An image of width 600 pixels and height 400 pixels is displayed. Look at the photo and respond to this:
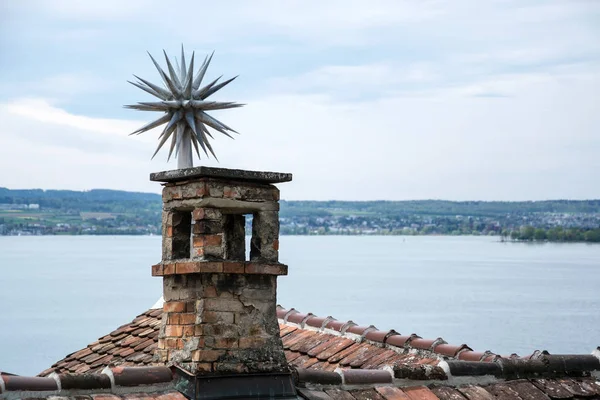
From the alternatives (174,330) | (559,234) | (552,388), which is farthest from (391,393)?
(559,234)

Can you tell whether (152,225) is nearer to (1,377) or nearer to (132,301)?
(132,301)

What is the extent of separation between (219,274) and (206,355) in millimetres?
470

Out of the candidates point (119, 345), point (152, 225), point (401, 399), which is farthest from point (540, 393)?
point (152, 225)

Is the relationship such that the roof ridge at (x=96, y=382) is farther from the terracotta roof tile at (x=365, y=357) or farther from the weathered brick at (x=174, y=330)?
the terracotta roof tile at (x=365, y=357)

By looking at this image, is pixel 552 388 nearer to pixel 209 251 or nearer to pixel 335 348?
pixel 335 348

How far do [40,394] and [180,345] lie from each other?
96cm

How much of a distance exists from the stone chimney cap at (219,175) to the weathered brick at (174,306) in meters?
0.73

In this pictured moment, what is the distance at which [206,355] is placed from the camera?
19.1 feet

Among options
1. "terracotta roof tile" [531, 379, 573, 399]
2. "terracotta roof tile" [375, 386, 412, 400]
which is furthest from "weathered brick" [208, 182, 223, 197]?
"terracotta roof tile" [531, 379, 573, 399]

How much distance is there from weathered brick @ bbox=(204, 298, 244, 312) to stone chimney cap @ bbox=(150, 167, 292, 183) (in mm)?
719

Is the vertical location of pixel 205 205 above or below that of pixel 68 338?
above

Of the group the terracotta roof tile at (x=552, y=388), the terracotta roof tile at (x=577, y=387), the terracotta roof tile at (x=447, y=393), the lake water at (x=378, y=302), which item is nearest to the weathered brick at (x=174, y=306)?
the terracotta roof tile at (x=447, y=393)

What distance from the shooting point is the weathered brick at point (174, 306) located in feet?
19.7

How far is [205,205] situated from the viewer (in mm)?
5949
